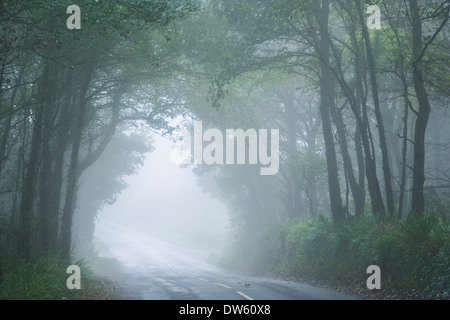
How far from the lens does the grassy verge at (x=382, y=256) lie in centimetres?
1009

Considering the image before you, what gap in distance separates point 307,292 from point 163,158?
138056 mm

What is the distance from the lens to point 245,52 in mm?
16375

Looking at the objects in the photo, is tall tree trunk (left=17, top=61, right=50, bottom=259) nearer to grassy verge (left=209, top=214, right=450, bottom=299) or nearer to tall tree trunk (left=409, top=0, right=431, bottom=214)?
grassy verge (left=209, top=214, right=450, bottom=299)

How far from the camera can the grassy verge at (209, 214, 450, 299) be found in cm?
1009

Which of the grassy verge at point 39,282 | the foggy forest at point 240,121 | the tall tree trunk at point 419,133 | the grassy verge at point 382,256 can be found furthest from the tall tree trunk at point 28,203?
the tall tree trunk at point 419,133

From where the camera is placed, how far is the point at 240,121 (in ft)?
86.3

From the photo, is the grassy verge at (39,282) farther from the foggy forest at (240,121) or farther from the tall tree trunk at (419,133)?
the tall tree trunk at (419,133)

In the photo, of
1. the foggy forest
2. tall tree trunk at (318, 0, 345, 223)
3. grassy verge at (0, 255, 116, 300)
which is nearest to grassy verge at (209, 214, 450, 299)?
the foggy forest

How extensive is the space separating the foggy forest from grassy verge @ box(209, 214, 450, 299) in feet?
0.18

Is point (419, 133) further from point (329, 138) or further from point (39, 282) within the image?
point (39, 282)

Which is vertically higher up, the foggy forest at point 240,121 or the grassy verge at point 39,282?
the foggy forest at point 240,121

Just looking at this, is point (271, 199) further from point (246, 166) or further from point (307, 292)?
point (307, 292)

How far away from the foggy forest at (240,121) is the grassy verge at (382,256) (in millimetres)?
55
